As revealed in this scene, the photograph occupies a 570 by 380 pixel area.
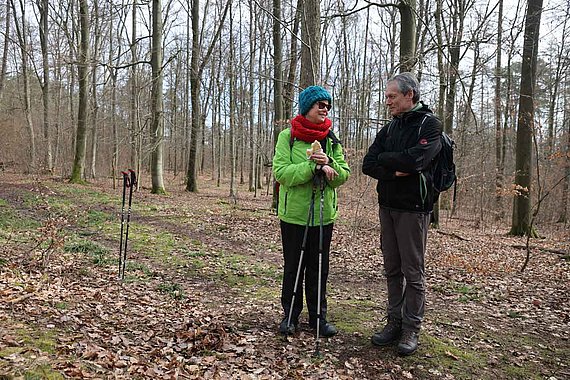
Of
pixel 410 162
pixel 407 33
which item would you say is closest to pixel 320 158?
pixel 410 162

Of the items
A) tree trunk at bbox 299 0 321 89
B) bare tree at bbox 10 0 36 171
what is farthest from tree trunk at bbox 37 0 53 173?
tree trunk at bbox 299 0 321 89

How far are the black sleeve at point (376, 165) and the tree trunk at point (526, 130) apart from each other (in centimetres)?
980

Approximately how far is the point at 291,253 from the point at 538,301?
4.31m

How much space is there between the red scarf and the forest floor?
1995 millimetres

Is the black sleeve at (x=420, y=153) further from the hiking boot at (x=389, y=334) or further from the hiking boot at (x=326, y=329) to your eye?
the hiking boot at (x=326, y=329)

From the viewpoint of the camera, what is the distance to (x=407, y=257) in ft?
11.9

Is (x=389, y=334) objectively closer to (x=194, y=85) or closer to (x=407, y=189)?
(x=407, y=189)

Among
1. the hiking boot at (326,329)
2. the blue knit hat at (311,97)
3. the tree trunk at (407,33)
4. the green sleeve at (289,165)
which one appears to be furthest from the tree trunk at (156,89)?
the hiking boot at (326,329)

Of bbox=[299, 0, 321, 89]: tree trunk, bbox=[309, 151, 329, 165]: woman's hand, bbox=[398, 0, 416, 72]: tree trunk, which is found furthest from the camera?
bbox=[299, 0, 321, 89]: tree trunk

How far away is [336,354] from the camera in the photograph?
377 centimetres

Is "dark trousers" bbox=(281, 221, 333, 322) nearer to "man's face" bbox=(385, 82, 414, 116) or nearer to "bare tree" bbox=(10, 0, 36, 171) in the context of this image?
"man's face" bbox=(385, 82, 414, 116)

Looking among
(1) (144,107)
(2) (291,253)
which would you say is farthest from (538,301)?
(1) (144,107)

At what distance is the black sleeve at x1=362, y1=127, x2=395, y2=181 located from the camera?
3.69 metres

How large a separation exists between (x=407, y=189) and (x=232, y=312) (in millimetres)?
2593
